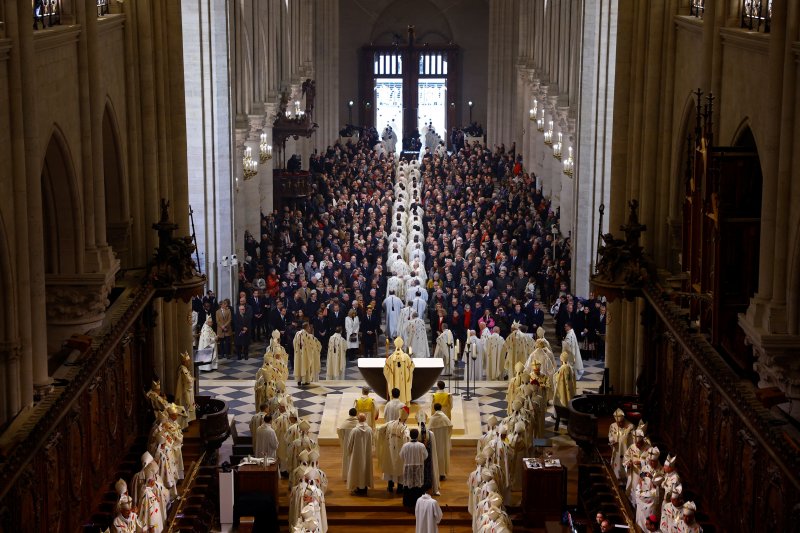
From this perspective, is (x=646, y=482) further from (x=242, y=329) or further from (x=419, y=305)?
(x=242, y=329)

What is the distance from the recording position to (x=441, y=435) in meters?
26.8

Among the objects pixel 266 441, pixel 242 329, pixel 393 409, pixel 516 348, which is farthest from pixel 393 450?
pixel 242 329

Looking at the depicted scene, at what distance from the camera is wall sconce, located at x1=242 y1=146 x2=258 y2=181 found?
139ft

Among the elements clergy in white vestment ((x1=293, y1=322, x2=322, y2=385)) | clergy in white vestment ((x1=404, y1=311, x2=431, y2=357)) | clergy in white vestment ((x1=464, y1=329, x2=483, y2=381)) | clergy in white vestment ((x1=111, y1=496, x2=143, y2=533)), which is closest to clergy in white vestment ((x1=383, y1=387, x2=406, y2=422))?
clergy in white vestment ((x1=464, y1=329, x2=483, y2=381))

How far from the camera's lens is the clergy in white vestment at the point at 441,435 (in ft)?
87.6

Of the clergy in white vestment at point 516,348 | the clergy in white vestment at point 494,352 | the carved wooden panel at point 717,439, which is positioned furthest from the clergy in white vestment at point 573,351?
the carved wooden panel at point 717,439

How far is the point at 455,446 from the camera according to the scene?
94.4 ft

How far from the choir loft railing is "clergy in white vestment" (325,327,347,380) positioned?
13.9 m

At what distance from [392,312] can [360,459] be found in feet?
33.9

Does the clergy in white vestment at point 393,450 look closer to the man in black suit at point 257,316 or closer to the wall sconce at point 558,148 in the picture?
the man in black suit at point 257,316

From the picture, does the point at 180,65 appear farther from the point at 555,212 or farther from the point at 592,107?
the point at 555,212

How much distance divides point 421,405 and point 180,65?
851 cm

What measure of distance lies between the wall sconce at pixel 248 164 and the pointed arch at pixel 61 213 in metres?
19.4

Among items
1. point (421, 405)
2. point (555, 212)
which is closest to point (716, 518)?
point (421, 405)
